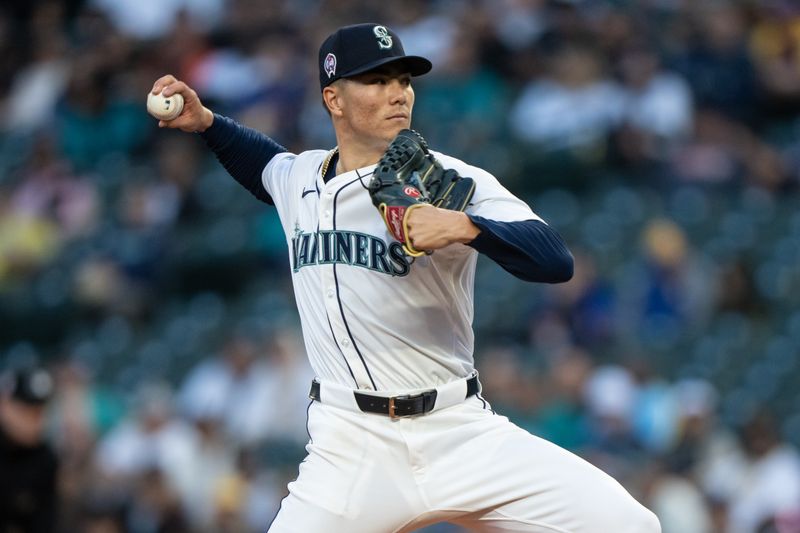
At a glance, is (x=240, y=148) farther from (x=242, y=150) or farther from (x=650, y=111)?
(x=650, y=111)

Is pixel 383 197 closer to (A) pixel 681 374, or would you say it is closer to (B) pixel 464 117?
(A) pixel 681 374

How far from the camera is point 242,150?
4887mm

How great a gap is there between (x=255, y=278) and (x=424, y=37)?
237 centimetres

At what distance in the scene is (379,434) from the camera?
4203 millimetres

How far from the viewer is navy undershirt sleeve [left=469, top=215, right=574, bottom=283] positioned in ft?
12.6

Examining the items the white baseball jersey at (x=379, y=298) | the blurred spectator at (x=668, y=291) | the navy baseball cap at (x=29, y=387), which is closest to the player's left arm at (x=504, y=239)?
the white baseball jersey at (x=379, y=298)

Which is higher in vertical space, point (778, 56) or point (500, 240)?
point (778, 56)

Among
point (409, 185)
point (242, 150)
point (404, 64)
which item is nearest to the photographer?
point (409, 185)

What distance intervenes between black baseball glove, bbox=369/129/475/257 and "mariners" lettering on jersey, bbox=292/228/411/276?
0.15 metres

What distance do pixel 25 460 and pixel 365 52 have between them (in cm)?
277

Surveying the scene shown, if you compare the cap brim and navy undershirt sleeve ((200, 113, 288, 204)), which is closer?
the cap brim

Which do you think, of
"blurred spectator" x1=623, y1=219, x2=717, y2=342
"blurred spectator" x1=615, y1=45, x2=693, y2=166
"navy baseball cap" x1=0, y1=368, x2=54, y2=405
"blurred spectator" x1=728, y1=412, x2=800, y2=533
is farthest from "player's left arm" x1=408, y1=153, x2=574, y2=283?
"blurred spectator" x1=615, y1=45, x2=693, y2=166

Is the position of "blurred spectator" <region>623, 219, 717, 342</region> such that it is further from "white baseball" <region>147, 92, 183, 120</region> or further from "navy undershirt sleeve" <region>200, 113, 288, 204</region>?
"white baseball" <region>147, 92, 183, 120</region>

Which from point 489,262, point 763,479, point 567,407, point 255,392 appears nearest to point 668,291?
point 567,407
